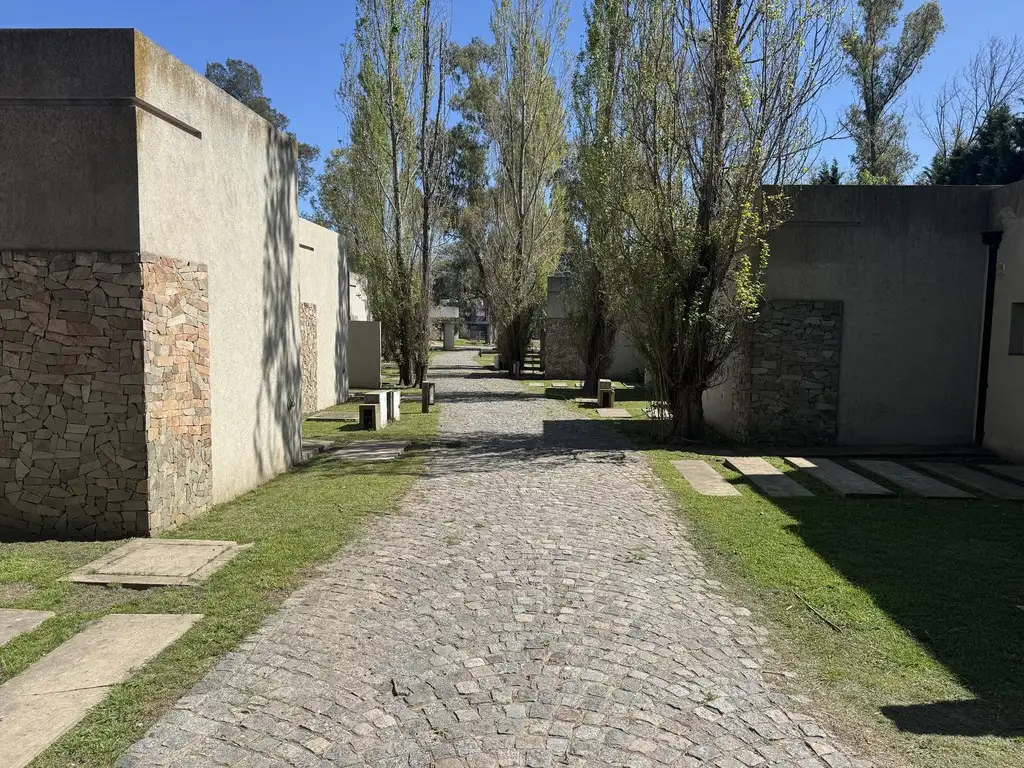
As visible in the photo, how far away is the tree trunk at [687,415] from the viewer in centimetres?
1023

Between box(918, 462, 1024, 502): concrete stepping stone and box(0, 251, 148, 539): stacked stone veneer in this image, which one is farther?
box(918, 462, 1024, 502): concrete stepping stone

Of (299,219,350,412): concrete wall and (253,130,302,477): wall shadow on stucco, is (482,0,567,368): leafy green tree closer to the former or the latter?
(299,219,350,412): concrete wall

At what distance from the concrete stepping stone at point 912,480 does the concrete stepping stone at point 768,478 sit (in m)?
1.09

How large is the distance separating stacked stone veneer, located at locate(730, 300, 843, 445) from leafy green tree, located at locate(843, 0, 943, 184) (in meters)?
17.3

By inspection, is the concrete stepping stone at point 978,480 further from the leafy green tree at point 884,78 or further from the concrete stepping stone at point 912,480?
the leafy green tree at point 884,78

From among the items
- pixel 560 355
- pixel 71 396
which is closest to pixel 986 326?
pixel 71 396

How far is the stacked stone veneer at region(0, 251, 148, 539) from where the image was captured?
5.26 metres

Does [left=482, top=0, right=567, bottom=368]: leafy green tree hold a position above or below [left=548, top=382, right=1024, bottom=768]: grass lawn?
above

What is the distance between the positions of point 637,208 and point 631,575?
21.9 ft

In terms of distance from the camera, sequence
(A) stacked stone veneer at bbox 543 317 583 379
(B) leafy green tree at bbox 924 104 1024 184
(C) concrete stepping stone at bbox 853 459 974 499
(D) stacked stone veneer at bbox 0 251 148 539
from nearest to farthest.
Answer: (D) stacked stone veneer at bbox 0 251 148 539, (C) concrete stepping stone at bbox 853 459 974 499, (B) leafy green tree at bbox 924 104 1024 184, (A) stacked stone veneer at bbox 543 317 583 379

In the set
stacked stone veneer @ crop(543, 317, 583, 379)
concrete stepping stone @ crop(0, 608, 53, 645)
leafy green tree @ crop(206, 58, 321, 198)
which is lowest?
concrete stepping stone @ crop(0, 608, 53, 645)

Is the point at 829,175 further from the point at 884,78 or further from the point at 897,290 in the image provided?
the point at 897,290

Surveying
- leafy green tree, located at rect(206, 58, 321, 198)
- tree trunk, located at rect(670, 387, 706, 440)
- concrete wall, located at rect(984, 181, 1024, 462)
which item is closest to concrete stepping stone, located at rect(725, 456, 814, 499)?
tree trunk, located at rect(670, 387, 706, 440)

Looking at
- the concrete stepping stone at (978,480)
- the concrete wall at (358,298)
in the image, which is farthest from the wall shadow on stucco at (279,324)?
the concrete wall at (358,298)
